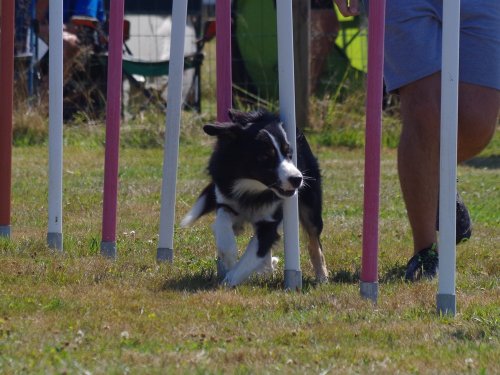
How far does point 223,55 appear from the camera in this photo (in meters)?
5.16

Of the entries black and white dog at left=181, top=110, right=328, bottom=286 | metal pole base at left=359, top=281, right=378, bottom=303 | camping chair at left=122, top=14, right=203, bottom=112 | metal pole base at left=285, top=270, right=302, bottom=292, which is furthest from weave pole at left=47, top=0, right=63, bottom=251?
camping chair at left=122, top=14, right=203, bottom=112

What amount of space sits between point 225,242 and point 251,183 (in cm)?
30

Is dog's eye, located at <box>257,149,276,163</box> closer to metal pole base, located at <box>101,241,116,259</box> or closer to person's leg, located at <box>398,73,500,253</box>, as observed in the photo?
person's leg, located at <box>398,73,500,253</box>

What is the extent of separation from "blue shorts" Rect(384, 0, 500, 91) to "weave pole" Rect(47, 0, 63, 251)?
1617 mm

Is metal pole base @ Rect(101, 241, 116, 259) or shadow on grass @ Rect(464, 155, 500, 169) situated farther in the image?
shadow on grass @ Rect(464, 155, 500, 169)

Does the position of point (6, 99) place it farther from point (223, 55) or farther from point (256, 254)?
point (256, 254)

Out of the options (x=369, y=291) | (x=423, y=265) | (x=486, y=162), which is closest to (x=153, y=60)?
(x=486, y=162)

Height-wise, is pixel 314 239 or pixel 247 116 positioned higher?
pixel 247 116

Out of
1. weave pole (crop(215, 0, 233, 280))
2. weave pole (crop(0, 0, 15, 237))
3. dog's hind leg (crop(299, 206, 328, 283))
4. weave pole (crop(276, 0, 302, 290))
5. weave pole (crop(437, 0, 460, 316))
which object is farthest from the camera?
weave pole (crop(0, 0, 15, 237))

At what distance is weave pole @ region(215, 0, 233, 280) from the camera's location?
5.10 metres

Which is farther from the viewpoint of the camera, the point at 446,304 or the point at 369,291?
the point at 369,291

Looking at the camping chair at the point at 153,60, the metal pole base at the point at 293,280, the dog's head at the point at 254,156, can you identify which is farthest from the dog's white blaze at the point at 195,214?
the camping chair at the point at 153,60

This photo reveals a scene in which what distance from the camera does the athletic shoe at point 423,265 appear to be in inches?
207

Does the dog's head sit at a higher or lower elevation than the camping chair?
lower
